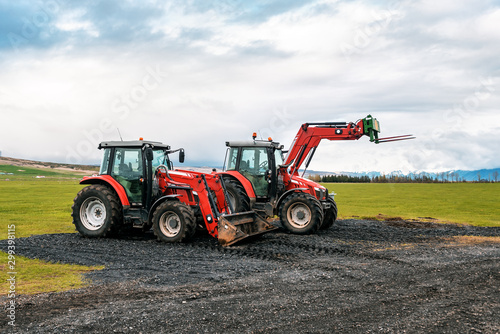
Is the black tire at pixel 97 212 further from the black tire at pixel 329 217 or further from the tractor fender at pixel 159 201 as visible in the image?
the black tire at pixel 329 217

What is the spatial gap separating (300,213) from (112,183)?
18.5 ft

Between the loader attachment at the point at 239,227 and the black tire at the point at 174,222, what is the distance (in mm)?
819

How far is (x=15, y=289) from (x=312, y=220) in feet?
27.2

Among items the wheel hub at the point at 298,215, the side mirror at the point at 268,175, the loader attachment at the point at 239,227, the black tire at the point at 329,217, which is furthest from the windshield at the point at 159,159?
the black tire at the point at 329,217

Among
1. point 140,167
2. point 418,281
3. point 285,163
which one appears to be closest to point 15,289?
point 140,167

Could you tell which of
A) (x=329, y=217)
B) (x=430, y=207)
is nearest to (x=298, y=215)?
(x=329, y=217)

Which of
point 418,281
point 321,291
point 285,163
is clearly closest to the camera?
point 321,291

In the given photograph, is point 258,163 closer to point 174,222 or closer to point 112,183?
point 174,222

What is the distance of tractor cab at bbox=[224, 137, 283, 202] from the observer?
14.1m

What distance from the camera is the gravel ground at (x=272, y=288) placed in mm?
5363

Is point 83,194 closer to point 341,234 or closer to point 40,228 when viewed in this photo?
point 40,228

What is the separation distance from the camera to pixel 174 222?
37.2 ft

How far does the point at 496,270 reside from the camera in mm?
8156

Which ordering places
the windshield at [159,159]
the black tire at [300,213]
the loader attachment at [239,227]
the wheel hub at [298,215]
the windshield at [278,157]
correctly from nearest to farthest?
the loader attachment at [239,227] → the windshield at [159,159] → the black tire at [300,213] → the wheel hub at [298,215] → the windshield at [278,157]
